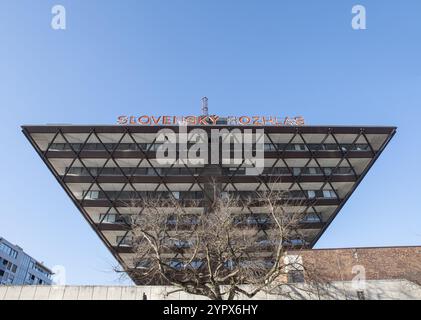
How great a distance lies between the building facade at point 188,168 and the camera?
123 ft

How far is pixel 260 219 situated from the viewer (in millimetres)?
41500

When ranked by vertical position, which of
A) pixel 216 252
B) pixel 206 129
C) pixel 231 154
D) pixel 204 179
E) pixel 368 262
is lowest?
pixel 216 252

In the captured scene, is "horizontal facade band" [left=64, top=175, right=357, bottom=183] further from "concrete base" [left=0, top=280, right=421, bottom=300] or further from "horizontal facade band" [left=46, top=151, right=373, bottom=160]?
"concrete base" [left=0, top=280, right=421, bottom=300]

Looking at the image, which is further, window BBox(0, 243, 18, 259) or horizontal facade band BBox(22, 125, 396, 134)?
window BBox(0, 243, 18, 259)

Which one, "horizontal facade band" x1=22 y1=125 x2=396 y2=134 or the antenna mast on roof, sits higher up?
the antenna mast on roof

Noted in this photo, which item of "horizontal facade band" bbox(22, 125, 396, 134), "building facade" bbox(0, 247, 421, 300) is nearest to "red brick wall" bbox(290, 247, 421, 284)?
"building facade" bbox(0, 247, 421, 300)

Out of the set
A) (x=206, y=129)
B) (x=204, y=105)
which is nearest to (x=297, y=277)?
(x=206, y=129)

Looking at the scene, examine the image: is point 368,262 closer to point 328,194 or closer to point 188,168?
point 328,194

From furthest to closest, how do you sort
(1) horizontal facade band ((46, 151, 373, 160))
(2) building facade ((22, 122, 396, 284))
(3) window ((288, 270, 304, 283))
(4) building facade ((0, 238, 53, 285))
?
(4) building facade ((0, 238, 53, 285)) < (1) horizontal facade band ((46, 151, 373, 160)) < (2) building facade ((22, 122, 396, 284)) < (3) window ((288, 270, 304, 283))

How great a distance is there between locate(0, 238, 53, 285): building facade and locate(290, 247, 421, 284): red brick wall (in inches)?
3516

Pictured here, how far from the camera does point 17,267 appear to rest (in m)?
90.8

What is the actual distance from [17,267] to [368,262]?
100m

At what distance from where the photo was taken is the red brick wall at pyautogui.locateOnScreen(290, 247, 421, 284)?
23.2 metres
